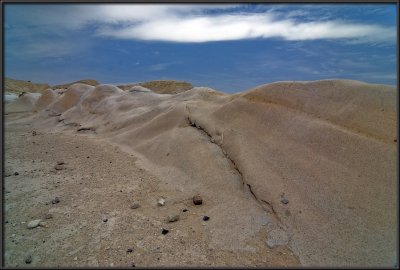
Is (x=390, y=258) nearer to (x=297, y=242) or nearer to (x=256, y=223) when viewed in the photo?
(x=297, y=242)

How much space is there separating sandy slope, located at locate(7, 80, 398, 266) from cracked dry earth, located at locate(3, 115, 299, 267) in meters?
0.13

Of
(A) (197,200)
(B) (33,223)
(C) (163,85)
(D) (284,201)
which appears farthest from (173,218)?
(C) (163,85)

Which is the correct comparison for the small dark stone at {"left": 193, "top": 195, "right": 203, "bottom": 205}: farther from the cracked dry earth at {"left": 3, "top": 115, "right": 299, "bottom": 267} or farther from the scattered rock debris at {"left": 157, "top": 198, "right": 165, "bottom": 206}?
the scattered rock debris at {"left": 157, "top": 198, "right": 165, "bottom": 206}

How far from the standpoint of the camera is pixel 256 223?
4.00 meters

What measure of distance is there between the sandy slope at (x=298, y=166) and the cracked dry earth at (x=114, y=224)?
0.13 meters

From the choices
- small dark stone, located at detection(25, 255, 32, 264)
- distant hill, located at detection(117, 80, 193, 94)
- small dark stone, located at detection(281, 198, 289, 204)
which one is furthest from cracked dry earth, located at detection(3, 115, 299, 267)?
distant hill, located at detection(117, 80, 193, 94)

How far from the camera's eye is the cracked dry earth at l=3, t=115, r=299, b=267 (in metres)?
3.48

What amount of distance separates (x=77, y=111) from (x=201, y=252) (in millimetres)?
12961

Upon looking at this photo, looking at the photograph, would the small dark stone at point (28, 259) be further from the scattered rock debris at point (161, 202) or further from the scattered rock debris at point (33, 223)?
the scattered rock debris at point (161, 202)

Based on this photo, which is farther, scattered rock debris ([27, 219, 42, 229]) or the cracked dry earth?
scattered rock debris ([27, 219, 42, 229])

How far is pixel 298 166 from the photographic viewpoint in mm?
4605

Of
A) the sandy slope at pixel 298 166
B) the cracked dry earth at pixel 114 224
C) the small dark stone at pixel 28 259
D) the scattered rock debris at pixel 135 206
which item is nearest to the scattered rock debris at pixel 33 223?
the cracked dry earth at pixel 114 224

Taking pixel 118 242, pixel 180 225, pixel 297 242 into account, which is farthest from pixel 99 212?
pixel 297 242

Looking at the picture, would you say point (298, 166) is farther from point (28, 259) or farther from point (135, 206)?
point (28, 259)
